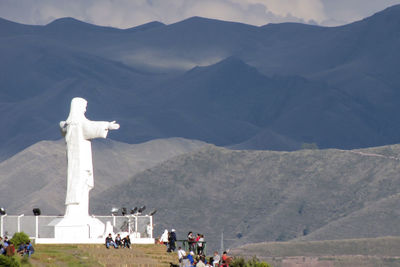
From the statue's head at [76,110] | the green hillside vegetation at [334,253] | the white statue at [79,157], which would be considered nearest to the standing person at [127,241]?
the white statue at [79,157]

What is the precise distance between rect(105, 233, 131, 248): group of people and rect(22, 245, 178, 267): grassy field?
0.34 metres

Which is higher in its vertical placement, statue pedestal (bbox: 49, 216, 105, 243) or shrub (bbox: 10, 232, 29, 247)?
statue pedestal (bbox: 49, 216, 105, 243)

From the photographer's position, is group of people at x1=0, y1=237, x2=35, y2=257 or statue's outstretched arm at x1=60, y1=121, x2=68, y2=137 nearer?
group of people at x1=0, y1=237, x2=35, y2=257

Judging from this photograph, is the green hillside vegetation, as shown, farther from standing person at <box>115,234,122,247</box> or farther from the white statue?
standing person at <box>115,234,122,247</box>

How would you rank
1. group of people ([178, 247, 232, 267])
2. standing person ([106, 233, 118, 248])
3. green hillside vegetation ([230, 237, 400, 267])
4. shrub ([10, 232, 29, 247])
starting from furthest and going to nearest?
green hillside vegetation ([230, 237, 400, 267]) < standing person ([106, 233, 118, 248]) < shrub ([10, 232, 29, 247]) < group of people ([178, 247, 232, 267])

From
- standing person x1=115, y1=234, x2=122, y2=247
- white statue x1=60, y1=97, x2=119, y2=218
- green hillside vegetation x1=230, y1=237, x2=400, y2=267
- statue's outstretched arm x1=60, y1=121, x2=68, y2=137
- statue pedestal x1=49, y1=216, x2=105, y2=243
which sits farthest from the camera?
green hillside vegetation x1=230, y1=237, x2=400, y2=267

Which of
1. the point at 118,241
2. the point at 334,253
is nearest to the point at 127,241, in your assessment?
the point at 118,241

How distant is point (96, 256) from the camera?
166 ft

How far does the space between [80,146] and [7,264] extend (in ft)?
52.1

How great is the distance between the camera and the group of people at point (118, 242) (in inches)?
2130

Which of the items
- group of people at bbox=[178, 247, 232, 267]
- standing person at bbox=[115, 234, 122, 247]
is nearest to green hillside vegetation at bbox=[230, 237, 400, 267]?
standing person at bbox=[115, 234, 122, 247]

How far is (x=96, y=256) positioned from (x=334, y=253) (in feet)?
374

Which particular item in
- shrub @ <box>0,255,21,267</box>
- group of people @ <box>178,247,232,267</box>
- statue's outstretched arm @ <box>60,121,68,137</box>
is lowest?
shrub @ <box>0,255,21,267</box>

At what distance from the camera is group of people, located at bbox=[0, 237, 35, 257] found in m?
45.9
